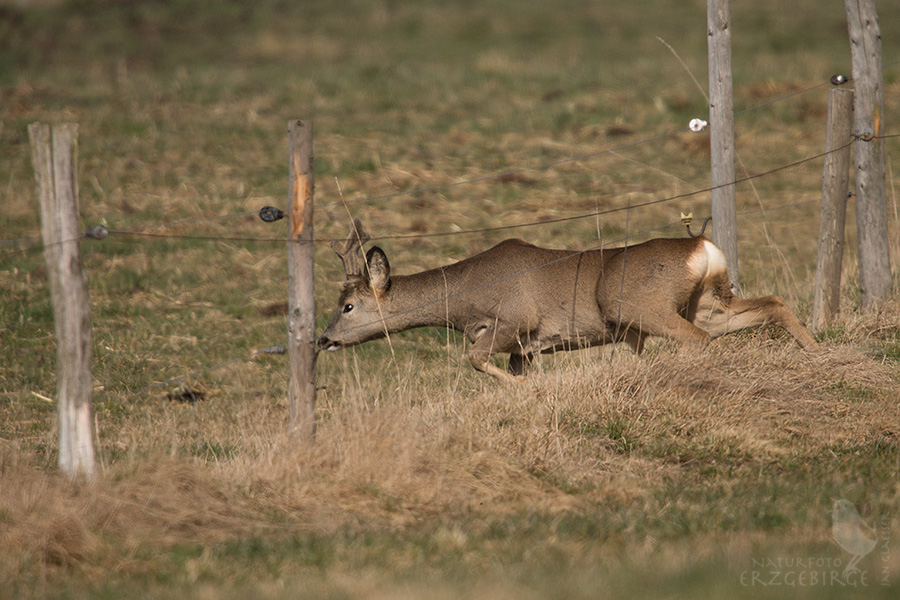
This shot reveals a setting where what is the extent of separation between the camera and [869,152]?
9094 millimetres

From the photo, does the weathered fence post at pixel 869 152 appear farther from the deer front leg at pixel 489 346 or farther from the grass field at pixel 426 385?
the deer front leg at pixel 489 346

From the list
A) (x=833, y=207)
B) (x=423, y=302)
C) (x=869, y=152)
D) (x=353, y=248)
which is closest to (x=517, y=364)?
Result: (x=423, y=302)

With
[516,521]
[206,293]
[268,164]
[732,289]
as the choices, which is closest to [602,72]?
[268,164]

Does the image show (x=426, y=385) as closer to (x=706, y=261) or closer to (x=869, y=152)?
(x=706, y=261)

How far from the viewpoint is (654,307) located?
25.6ft

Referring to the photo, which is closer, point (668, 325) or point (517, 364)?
point (668, 325)

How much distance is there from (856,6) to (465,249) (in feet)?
18.7

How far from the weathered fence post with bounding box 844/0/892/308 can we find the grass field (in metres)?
0.38

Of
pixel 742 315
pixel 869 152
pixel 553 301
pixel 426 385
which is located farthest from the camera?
pixel 869 152

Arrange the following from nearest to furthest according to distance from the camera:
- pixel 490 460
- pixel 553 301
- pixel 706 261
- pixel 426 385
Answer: pixel 490 460 → pixel 706 261 → pixel 553 301 → pixel 426 385

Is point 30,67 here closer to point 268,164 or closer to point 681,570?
point 268,164

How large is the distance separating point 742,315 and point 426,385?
243 cm

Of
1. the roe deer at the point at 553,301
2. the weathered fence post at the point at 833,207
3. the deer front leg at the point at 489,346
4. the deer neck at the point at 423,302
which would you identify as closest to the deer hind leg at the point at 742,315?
the roe deer at the point at 553,301

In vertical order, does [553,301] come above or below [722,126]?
below
